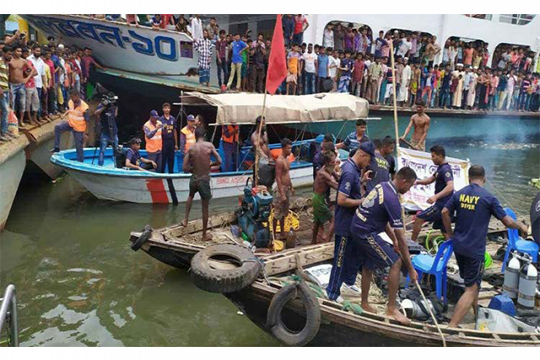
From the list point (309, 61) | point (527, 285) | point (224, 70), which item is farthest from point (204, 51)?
point (527, 285)

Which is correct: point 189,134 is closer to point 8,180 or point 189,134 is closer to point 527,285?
point 8,180

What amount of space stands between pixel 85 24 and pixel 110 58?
4.62 ft

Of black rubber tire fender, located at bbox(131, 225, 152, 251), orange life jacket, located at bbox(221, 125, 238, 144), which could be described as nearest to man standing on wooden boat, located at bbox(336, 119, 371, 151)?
orange life jacket, located at bbox(221, 125, 238, 144)

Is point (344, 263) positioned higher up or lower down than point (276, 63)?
lower down

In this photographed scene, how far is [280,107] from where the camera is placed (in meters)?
10.2

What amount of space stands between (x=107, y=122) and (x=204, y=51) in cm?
Answer: 505

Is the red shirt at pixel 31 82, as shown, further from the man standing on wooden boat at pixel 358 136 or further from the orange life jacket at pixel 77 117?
the man standing on wooden boat at pixel 358 136

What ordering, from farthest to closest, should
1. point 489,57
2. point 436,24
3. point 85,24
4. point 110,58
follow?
point 489,57, point 436,24, point 110,58, point 85,24

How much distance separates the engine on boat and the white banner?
2814mm

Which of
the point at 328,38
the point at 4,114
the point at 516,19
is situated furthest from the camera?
the point at 516,19

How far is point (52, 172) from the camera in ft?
38.8

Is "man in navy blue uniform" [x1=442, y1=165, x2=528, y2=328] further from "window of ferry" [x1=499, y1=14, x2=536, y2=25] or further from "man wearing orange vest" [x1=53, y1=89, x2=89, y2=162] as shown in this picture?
"window of ferry" [x1=499, y1=14, x2=536, y2=25]

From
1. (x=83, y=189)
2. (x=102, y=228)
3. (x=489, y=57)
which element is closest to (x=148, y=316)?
(x=102, y=228)

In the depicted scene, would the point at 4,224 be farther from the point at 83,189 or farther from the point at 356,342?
the point at 356,342
